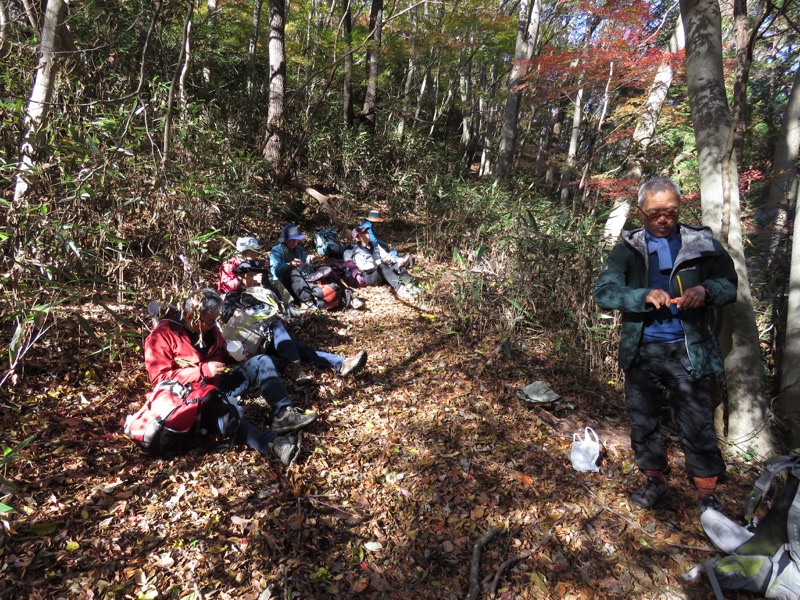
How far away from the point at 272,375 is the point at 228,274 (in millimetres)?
1545

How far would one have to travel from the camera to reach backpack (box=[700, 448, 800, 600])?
1792 millimetres

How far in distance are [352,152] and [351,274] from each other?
4623 mm

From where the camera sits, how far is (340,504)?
8.17 ft

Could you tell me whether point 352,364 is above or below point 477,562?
above

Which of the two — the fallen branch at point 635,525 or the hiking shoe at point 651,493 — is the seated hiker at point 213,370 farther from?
the hiking shoe at point 651,493

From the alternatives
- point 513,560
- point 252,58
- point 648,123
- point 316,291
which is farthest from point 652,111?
point 252,58

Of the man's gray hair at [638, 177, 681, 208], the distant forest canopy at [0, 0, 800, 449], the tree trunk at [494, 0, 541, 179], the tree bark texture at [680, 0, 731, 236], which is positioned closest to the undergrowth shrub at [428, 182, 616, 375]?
the distant forest canopy at [0, 0, 800, 449]

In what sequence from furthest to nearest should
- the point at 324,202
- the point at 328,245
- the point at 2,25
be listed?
1. the point at 324,202
2. the point at 328,245
3. the point at 2,25

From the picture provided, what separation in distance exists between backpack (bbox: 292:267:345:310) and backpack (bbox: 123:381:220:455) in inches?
100

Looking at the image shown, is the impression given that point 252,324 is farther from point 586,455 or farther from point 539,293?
point 539,293

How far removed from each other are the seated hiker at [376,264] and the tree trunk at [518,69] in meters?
5.52

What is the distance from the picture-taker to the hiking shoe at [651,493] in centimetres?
241

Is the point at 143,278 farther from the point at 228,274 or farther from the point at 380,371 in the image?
the point at 380,371

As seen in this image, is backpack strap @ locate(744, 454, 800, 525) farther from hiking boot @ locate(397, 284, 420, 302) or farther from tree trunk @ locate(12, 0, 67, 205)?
tree trunk @ locate(12, 0, 67, 205)
